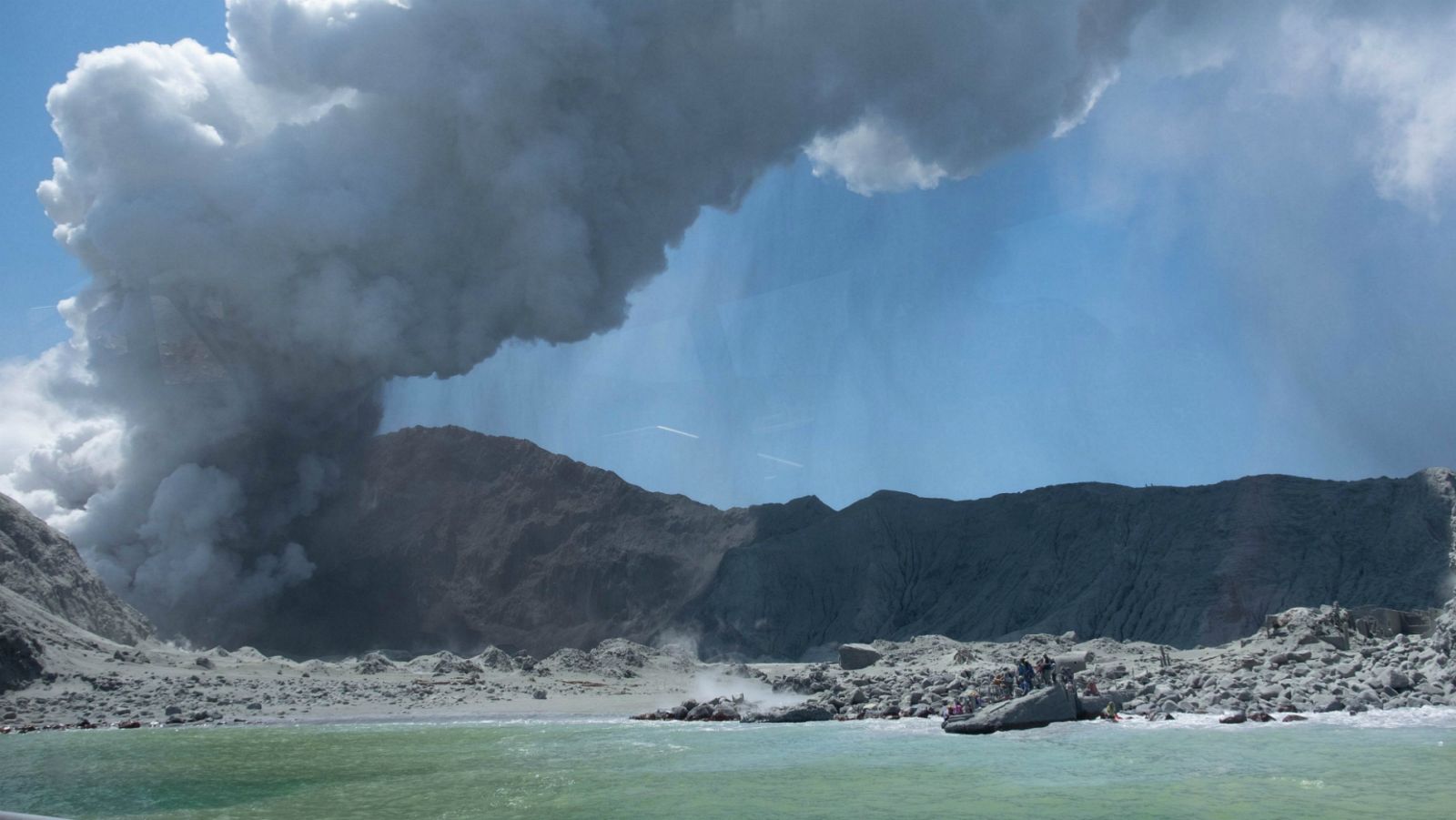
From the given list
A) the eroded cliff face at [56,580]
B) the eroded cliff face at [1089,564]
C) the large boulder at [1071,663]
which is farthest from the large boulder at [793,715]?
the eroded cliff face at [1089,564]

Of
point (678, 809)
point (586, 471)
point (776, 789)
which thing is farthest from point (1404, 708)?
point (586, 471)

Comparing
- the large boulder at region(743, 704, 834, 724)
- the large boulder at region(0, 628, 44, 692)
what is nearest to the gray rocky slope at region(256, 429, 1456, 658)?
the large boulder at region(0, 628, 44, 692)

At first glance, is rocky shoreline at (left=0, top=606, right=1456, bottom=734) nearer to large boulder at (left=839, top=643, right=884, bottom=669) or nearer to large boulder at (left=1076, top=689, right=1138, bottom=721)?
large boulder at (left=839, top=643, right=884, bottom=669)

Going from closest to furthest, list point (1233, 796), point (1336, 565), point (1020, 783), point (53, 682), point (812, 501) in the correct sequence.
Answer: point (1233, 796)
point (1020, 783)
point (53, 682)
point (1336, 565)
point (812, 501)

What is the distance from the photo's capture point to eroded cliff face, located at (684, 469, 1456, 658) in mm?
69438

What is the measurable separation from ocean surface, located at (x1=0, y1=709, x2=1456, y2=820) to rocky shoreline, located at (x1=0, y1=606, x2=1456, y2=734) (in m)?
2.79

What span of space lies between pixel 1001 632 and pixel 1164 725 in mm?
52573

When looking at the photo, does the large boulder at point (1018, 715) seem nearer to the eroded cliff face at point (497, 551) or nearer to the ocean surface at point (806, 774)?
the ocean surface at point (806, 774)

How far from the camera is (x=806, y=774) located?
1920 cm

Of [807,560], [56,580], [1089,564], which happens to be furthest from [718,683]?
[807,560]

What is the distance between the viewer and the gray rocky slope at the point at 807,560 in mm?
71500

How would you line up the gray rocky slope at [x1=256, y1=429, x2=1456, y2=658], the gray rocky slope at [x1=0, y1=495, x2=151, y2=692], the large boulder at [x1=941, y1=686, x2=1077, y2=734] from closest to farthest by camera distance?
1. the large boulder at [x1=941, y1=686, x2=1077, y2=734]
2. the gray rocky slope at [x1=0, y1=495, x2=151, y2=692]
3. the gray rocky slope at [x1=256, y1=429, x2=1456, y2=658]

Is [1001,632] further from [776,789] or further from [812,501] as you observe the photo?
[776,789]

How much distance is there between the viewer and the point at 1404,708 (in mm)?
24078
